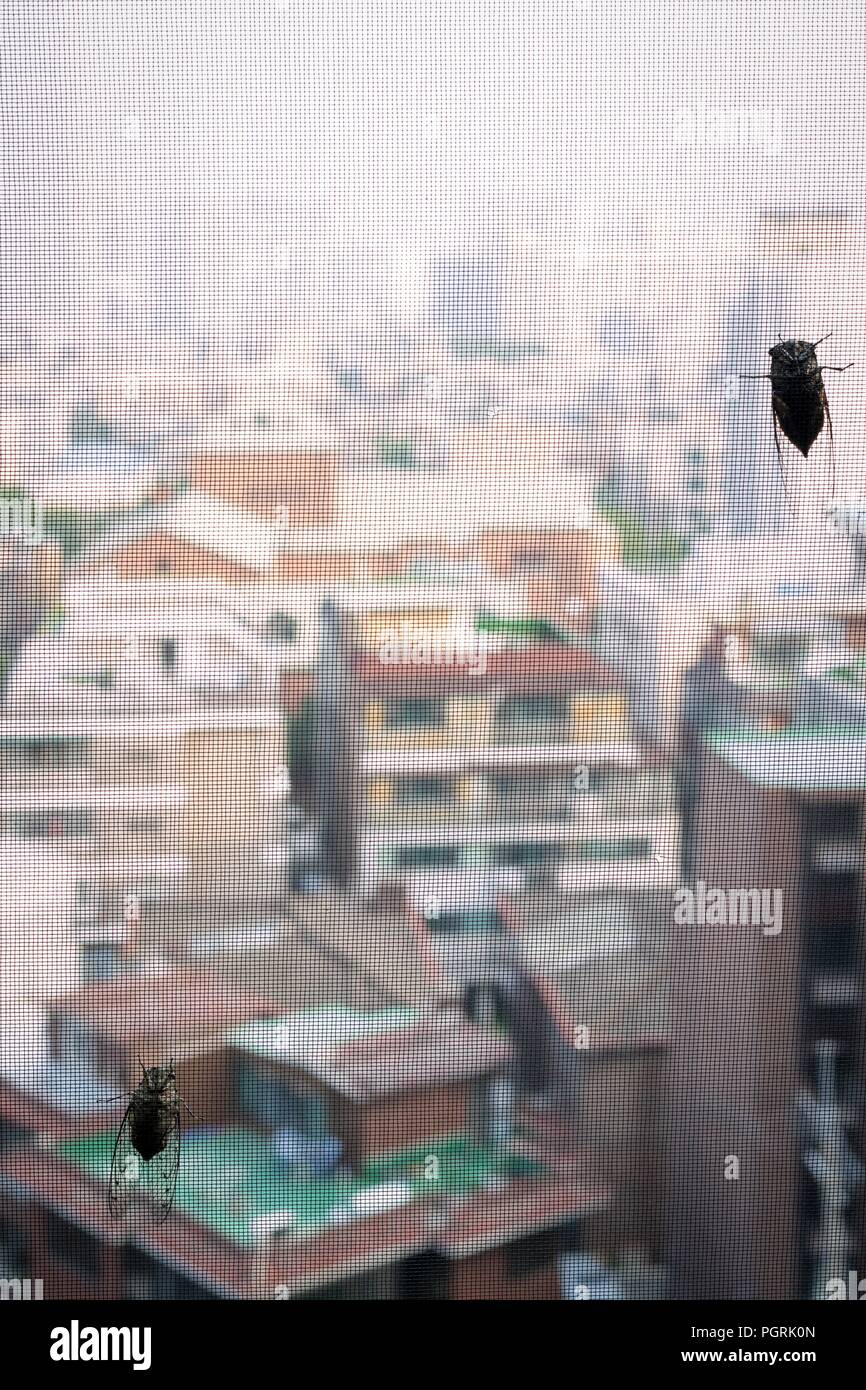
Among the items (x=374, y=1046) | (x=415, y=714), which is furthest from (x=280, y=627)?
(x=374, y=1046)

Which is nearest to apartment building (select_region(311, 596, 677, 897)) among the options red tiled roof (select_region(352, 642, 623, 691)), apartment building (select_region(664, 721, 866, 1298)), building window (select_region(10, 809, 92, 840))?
red tiled roof (select_region(352, 642, 623, 691))

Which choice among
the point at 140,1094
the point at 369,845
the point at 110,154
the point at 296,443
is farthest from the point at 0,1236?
the point at 110,154

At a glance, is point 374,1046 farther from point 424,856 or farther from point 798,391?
point 798,391

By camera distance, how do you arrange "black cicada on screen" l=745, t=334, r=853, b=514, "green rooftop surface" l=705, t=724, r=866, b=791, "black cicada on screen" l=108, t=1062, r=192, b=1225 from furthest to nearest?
"green rooftop surface" l=705, t=724, r=866, b=791, "black cicada on screen" l=108, t=1062, r=192, b=1225, "black cicada on screen" l=745, t=334, r=853, b=514

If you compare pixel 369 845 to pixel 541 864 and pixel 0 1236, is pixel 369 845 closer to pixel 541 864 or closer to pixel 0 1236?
pixel 541 864

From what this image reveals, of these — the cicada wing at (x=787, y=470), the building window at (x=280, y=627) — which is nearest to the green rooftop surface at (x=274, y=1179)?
the building window at (x=280, y=627)

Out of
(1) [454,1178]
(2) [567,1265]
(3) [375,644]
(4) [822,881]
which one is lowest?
(2) [567,1265]

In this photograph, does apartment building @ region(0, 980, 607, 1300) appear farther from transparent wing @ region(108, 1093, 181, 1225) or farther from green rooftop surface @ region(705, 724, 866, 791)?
green rooftop surface @ region(705, 724, 866, 791)

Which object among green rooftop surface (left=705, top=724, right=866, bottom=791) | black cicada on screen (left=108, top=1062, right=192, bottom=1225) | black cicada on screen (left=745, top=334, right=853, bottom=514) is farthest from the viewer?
green rooftop surface (left=705, top=724, right=866, bottom=791)
